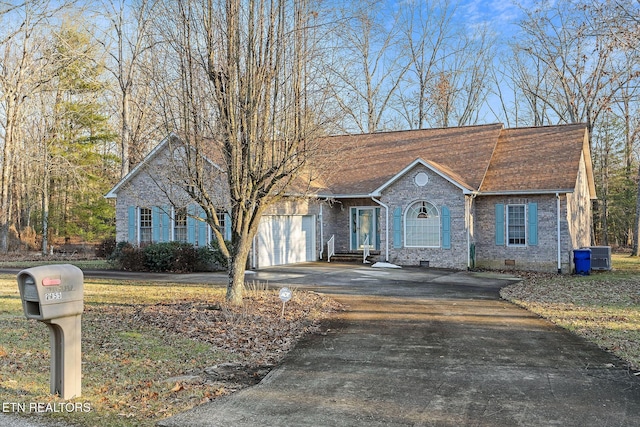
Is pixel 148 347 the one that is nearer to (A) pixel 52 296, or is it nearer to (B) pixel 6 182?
(A) pixel 52 296

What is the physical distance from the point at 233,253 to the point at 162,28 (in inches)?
179

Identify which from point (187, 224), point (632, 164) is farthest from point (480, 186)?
point (632, 164)

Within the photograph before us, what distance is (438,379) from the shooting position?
6.34 meters

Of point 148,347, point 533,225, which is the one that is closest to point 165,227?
point 533,225

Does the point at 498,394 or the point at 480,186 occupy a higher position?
the point at 480,186

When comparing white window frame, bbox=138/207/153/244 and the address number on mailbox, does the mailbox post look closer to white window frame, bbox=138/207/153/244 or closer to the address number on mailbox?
the address number on mailbox

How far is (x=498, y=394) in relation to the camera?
579 centimetres

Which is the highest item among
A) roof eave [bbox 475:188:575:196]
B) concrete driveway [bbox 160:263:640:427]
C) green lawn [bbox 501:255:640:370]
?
roof eave [bbox 475:188:575:196]

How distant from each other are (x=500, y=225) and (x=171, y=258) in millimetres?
12545

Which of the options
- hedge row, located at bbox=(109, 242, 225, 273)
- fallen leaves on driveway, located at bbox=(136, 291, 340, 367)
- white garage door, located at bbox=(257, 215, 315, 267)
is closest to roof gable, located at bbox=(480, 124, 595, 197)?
white garage door, located at bbox=(257, 215, 315, 267)

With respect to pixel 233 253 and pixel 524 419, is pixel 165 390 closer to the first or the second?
pixel 524 419

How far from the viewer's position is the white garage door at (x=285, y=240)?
67.7 feet

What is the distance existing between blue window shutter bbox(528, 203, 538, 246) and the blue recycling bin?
1.57 meters

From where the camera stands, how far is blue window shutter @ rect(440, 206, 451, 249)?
20281 mm
